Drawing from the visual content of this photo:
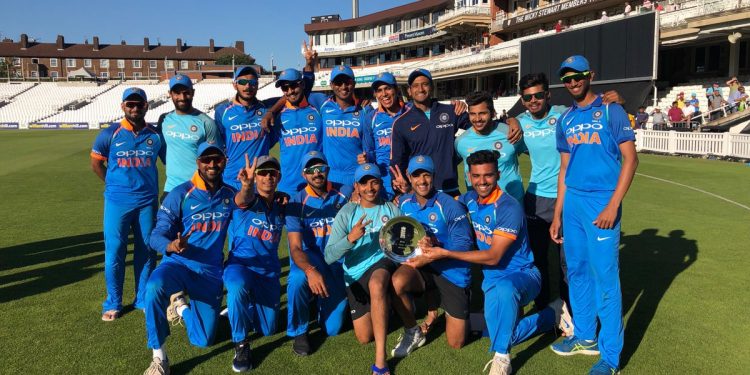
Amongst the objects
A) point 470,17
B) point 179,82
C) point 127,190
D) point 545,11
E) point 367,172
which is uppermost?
point 470,17

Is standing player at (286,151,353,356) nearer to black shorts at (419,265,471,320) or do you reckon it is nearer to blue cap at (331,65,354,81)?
black shorts at (419,265,471,320)

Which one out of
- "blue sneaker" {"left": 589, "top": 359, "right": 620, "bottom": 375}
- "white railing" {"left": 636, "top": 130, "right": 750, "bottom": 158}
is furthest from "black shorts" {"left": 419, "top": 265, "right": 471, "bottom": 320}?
"white railing" {"left": 636, "top": 130, "right": 750, "bottom": 158}

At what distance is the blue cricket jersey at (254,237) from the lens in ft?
15.7

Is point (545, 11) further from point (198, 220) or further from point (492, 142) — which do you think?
point (198, 220)

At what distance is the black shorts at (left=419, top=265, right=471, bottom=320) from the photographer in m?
4.52

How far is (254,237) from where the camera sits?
189 inches

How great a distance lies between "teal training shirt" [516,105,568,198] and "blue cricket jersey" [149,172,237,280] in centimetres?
302

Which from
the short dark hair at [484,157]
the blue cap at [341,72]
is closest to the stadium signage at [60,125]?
the blue cap at [341,72]

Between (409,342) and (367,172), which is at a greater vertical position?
(367,172)

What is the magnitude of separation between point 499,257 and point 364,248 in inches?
48.2

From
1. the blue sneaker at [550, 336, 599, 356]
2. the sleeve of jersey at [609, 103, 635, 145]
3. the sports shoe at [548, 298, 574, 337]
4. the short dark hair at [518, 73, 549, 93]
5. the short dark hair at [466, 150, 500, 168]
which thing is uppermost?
the short dark hair at [518, 73, 549, 93]

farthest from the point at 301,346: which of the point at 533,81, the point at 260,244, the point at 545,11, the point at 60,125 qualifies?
the point at 60,125

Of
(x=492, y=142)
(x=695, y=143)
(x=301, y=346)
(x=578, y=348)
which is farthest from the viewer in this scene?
(x=695, y=143)

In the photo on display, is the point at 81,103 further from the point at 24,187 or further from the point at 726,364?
the point at 726,364
